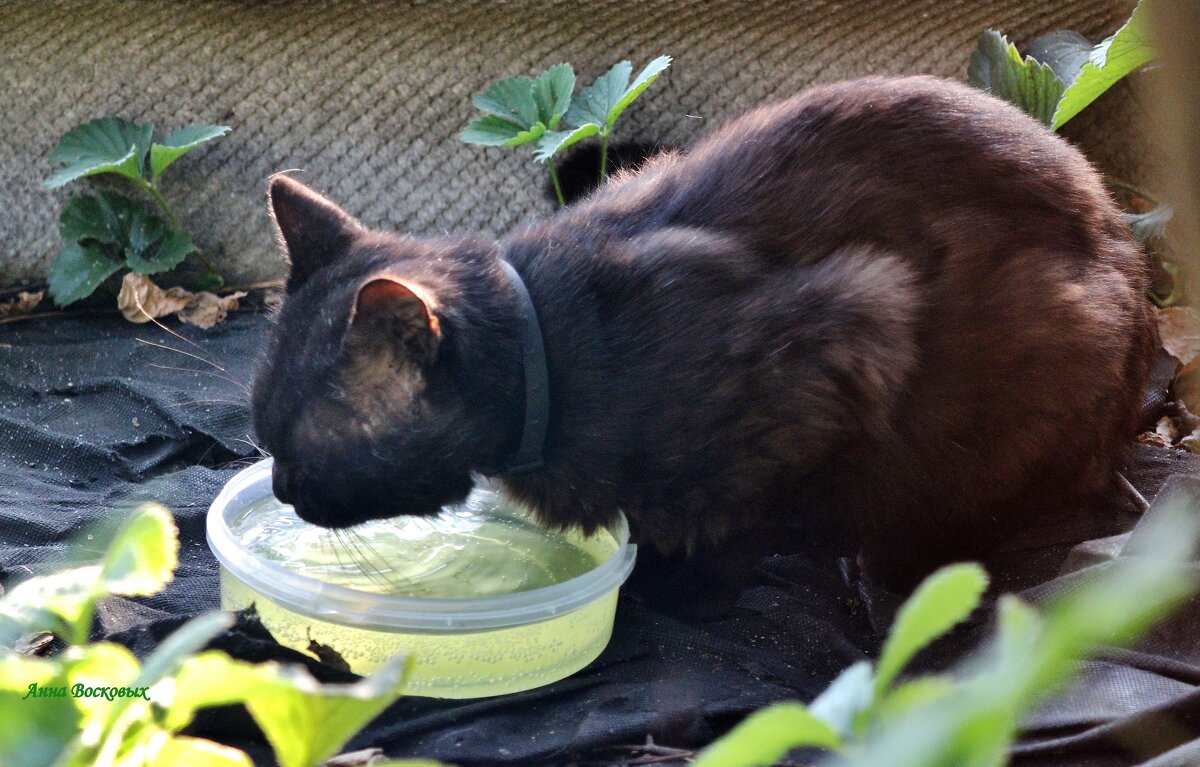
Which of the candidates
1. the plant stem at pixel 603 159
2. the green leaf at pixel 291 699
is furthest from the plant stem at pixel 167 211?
the green leaf at pixel 291 699

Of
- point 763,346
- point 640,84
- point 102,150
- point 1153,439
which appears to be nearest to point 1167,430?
point 1153,439

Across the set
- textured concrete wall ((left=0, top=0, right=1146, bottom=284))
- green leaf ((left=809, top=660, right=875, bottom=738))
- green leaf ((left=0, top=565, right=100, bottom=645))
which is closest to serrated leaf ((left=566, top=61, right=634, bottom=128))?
textured concrete wall ((left=0, top=0, right=1146, bottom=284))

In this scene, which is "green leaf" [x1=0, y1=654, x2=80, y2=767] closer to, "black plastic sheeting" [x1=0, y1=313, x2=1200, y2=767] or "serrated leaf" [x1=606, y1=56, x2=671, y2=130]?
"black plastic sheeting" [x1=0, y1=313, x2=1200, y2=767]

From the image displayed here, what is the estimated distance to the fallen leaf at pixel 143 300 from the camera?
2.76 m

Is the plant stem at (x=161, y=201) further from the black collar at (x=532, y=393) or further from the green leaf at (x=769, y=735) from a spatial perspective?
Answer: the green leaf at (x=769, y=735)

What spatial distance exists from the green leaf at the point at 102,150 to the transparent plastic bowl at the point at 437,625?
1379 millimetres

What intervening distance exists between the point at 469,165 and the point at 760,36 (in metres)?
0.81

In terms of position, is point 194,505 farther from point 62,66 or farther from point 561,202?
point 62,66

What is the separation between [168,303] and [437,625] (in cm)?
164

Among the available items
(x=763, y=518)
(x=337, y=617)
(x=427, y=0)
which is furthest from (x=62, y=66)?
(x=763, y=518)

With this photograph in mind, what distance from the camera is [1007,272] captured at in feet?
5.80

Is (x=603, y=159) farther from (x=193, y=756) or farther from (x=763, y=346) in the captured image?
(x=193, y=756)

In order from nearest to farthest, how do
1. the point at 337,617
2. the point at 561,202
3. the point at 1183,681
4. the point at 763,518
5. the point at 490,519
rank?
the point at 1183,681 → the point at 337,617 → the point at 763,518 → the point at 490,519 → the point at 561,202

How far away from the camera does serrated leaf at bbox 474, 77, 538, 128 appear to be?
2.60 m
